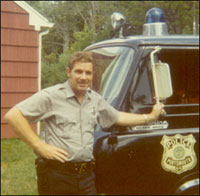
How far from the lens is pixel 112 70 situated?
3.59 m

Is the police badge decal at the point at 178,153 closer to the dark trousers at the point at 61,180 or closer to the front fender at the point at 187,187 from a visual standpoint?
the front fender at the point at 187,187

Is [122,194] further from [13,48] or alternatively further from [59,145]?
[13,48]

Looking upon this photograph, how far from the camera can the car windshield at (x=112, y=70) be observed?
3457mm

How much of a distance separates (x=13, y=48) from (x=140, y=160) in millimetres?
5964

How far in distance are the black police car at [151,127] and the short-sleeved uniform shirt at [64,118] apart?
1.49ft

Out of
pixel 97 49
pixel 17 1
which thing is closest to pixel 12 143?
pixel 17 1

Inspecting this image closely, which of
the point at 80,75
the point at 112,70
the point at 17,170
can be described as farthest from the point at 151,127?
the point at 17,170

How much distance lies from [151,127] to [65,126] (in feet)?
3.13

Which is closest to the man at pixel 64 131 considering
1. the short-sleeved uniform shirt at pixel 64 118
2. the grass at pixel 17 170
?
the short-sleeved uniform shirt at pixel 64 118

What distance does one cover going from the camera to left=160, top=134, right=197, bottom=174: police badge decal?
11.3 feet

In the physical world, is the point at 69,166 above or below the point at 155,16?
below

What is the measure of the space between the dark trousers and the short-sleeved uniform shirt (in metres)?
0.14

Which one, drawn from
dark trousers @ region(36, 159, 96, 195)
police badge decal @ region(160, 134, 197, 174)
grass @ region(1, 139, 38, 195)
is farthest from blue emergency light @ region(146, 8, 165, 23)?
grass @ region(1, 139, 38, 195)

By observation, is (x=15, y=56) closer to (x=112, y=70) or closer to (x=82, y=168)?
(x=112, y=70)
